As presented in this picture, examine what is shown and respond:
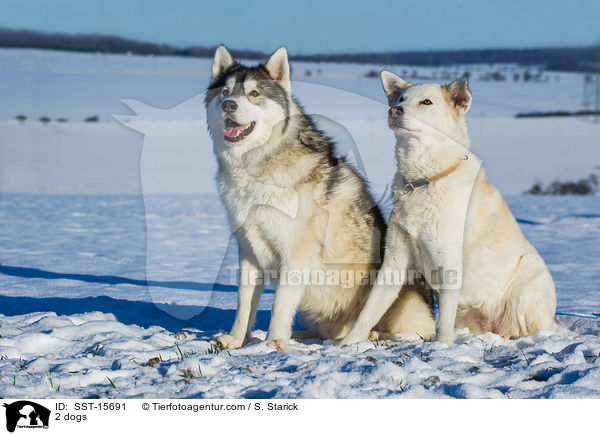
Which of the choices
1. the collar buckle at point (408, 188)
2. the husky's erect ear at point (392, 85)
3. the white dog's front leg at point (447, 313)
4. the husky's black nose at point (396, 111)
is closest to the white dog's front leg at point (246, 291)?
the collar buckle at point (408, 188)

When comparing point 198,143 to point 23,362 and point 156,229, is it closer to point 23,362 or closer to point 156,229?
point 23,362

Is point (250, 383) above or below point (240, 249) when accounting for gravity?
below

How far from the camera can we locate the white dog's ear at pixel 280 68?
398cm

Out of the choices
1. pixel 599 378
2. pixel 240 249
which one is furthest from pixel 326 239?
pixel 599 378

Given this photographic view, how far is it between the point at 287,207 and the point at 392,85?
108cm

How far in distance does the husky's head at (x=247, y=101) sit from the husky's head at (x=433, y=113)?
Answer: 2.56 ft

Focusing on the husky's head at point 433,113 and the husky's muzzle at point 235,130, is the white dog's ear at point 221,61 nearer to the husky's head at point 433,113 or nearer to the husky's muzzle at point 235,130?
the husky's muzzle at point 235,130

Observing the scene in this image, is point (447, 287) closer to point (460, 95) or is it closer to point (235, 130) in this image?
point (460, 95)

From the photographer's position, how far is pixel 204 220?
38.9 ft

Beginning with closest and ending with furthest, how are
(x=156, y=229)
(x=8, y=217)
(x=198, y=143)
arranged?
(x=198, y=143) < (x=156, y=229) < (x=8, y=217)

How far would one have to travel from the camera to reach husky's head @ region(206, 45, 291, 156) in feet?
12.4

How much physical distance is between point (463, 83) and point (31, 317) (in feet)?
11.7

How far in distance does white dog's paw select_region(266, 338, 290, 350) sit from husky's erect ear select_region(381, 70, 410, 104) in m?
1.74

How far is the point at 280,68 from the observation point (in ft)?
13.2
